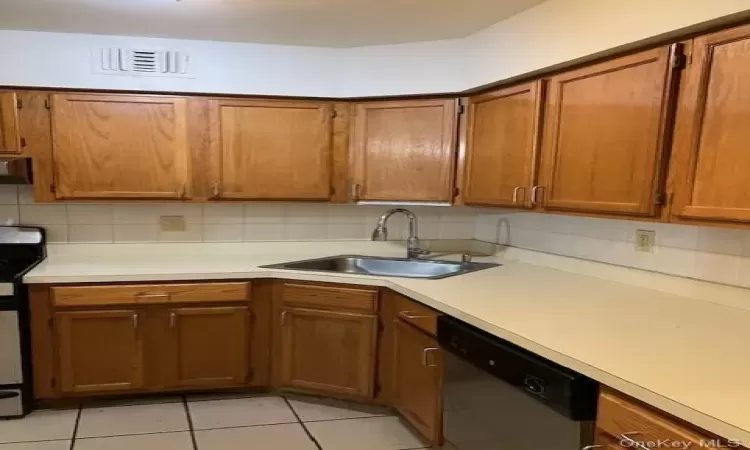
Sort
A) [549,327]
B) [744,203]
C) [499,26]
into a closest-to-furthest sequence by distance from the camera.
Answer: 1. [744,203]
2. [549,327]
3. [499,26]

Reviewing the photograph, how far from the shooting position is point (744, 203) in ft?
5.25

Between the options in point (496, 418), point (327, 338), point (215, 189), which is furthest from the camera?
point (215, 189)

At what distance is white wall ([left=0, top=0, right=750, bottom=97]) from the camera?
88.4 inches

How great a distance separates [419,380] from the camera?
2.41 m

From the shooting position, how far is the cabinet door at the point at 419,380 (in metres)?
2.26

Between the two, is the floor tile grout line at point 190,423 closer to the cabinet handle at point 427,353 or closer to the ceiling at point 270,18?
the cabinet handle at point 427,353

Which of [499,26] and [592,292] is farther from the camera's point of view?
[499,26]

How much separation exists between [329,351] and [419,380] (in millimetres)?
597

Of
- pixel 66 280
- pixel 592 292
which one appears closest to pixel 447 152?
pixel 592 292

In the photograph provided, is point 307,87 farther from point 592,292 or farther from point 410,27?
point 592,292

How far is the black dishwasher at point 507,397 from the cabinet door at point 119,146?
5.95ft

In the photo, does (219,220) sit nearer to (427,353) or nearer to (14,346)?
(14,346)

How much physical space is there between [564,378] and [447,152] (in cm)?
174

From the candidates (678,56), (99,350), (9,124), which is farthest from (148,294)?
(678,56)
